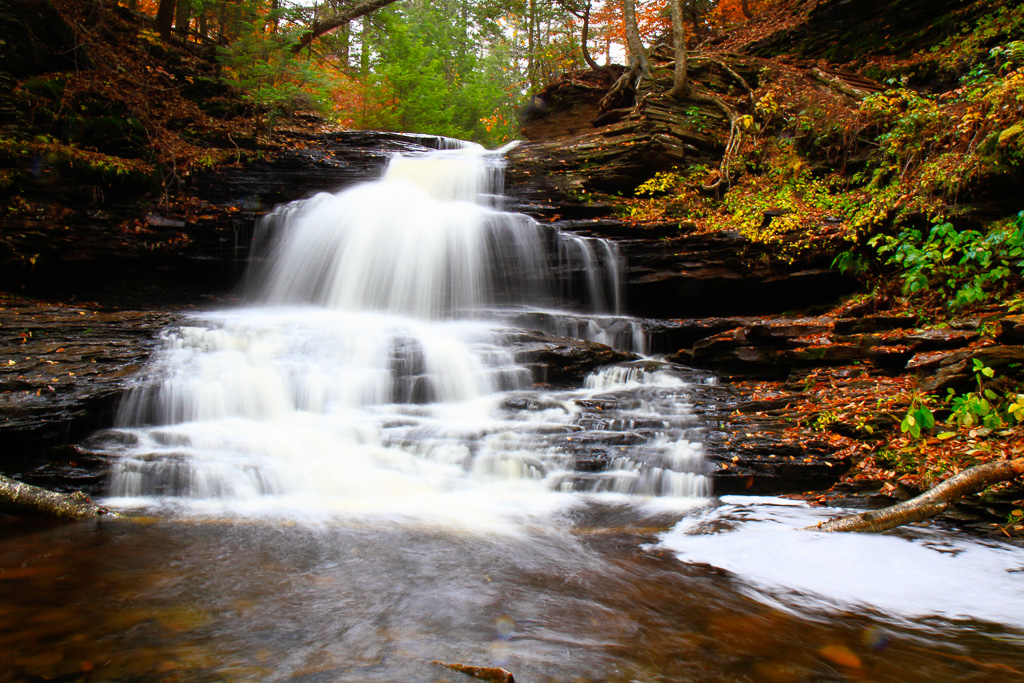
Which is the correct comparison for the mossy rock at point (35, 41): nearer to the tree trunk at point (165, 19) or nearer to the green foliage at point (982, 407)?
the tree trunk at point (165, 19)

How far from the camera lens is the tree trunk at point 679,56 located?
42.4 feet

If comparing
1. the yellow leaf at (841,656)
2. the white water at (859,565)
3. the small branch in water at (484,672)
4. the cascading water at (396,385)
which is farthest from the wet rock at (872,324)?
the small branch in water at (484,672)

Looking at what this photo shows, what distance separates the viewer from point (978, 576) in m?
3.33

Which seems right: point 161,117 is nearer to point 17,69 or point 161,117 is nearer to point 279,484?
point 17,69

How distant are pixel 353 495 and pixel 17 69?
10.9 m

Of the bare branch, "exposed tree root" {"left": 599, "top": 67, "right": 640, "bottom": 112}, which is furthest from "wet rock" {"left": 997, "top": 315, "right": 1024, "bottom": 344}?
the bare branch

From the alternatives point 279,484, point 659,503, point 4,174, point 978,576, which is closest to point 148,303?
point 4,174

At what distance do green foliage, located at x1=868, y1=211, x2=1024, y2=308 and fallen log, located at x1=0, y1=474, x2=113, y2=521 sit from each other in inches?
340

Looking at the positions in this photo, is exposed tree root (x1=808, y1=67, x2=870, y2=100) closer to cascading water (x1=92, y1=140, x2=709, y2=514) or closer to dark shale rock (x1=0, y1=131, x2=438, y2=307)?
cascading water (x1=92, y1=140, x2=709, y2=514)

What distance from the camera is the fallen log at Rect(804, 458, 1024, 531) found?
3.79m

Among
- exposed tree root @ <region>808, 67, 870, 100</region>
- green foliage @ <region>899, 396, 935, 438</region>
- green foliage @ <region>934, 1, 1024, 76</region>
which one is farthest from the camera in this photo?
exposed tree root @ <region>808, 67, 870, 100</region>

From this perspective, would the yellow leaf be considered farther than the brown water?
Yes

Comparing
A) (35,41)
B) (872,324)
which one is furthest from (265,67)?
(872,324)

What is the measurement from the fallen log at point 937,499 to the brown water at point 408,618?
1.13 meters
